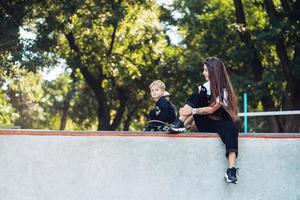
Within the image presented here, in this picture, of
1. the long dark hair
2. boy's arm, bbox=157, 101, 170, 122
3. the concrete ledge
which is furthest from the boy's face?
the long dark hair

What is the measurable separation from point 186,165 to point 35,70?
1392cm

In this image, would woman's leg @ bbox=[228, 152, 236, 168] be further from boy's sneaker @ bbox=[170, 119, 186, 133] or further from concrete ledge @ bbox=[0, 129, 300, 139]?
boy's sneaker @ bbox=[170, 119, 186, 133]

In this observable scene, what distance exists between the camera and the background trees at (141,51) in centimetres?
2105

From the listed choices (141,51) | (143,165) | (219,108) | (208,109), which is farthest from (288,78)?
(143,165)

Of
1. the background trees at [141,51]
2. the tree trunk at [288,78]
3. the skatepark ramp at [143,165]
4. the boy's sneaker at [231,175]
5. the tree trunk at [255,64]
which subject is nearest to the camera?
the boy's sneaker at [231,175]

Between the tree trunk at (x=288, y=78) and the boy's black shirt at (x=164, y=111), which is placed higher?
the tree trunk at (x=288, y=78)

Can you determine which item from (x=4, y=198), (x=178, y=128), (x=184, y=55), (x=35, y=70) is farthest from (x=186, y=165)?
(x=184, y=55)

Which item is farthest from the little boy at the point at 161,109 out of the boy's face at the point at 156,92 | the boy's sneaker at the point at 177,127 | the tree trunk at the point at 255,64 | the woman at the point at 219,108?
the tree trunk at the point at 255,64

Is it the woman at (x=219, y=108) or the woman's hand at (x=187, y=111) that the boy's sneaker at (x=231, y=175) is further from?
the woman's hand at (x=187, y=111)

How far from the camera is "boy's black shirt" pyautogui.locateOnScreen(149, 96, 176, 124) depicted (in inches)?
330

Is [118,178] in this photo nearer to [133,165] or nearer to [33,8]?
[133,165]

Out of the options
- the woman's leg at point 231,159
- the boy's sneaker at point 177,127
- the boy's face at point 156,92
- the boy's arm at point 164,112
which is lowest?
the woman's leg at point 231,159

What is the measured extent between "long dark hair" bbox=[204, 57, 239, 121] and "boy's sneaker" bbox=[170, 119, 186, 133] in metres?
0.46

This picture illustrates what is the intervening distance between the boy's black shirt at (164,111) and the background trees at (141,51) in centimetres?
1245
